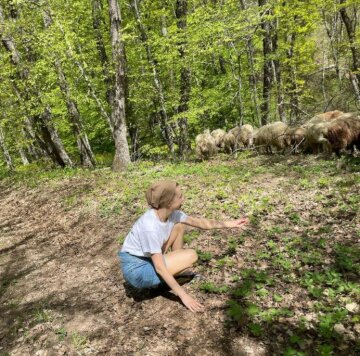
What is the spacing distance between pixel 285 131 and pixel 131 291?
28.1 feet

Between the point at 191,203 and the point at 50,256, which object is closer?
the point at 50,256

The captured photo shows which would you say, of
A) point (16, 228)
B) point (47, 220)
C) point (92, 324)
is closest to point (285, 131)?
point (47, 220)

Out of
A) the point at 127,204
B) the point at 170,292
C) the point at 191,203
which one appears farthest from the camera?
the point at 127,204

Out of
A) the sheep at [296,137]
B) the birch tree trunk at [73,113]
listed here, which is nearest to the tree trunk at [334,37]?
the sheep at [296,137]

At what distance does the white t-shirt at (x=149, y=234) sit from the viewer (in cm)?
394

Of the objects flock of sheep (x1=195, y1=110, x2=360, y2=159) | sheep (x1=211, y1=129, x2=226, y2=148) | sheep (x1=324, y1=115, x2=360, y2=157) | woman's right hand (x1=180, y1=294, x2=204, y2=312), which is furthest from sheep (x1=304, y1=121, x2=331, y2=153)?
woman's right hand (x1=180, y1=294, x2=204, y2=312)

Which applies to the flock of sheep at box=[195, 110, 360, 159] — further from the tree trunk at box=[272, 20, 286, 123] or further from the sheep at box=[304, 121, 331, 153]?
the tree trunk at box=[272, 20, 286, 123]

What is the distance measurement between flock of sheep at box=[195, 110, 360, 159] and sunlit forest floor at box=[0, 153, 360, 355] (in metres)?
0.75

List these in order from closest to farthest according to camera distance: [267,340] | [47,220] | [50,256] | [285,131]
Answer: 1. [267,340]
2. [50,256]
3. [47,220]
4. [285,131]

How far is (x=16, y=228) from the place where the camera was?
365 inches

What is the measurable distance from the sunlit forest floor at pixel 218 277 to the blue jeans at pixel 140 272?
346 millimetres

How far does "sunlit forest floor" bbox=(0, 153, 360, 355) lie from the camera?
364cm

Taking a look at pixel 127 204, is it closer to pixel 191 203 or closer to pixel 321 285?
pixel 191 203

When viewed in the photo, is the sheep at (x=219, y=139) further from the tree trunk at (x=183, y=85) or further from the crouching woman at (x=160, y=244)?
the crouching woman at (x=160, y=244)
